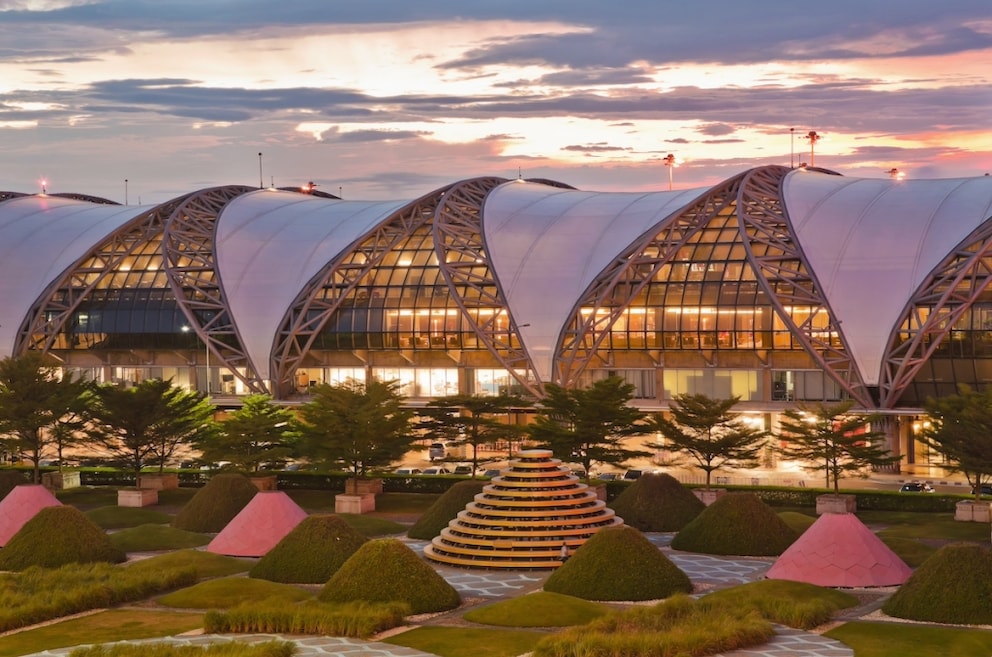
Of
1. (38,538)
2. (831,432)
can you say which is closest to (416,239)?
(831,432)

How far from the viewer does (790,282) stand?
112 m

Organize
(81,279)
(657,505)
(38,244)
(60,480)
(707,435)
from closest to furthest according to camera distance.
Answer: (657,505), (707,435), (60,480), (81,279), (38,244)

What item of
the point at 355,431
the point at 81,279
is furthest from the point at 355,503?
the point at 81,279

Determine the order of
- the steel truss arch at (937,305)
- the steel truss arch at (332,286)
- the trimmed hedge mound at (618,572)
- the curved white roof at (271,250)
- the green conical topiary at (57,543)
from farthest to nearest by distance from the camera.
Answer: the curved white roof at (271,250), the steel truss arch at (332,286), the steel truss arch at (937,305), the green conical topiary at (57,543), the trimmed hedge mound at (618,572)

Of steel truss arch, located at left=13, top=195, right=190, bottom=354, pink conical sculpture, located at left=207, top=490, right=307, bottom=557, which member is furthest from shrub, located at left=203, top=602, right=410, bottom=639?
steel truss arch, located at left=13, top=195, right=190, bottom=354

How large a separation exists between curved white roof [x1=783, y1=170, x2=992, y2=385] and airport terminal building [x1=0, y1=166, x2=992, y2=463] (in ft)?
0.51

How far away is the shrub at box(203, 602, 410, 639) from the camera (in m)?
55.3

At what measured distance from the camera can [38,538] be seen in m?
71.2

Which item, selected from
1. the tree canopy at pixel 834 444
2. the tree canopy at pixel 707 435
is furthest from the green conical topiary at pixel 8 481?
the tree canopy at pixel 834 444

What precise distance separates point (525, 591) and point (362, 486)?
33837 mm

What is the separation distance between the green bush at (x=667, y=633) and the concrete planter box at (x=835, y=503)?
1254 inches

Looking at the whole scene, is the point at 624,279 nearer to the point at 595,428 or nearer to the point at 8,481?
the point at 595,428

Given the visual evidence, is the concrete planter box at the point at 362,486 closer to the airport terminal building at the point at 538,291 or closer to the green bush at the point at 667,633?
the airport terminal building at the point at 538,291

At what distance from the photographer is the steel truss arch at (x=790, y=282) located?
110688 millimetres
